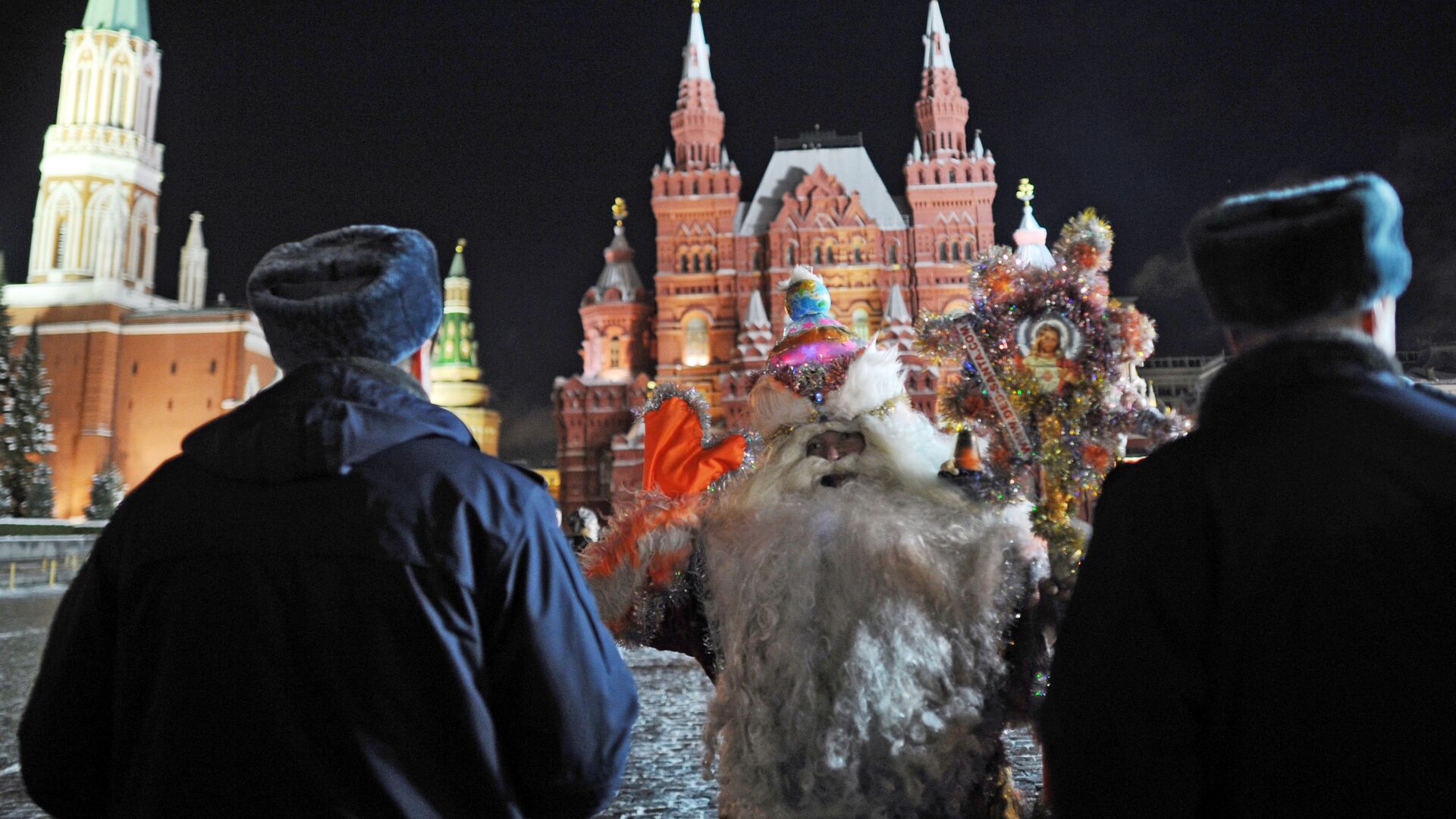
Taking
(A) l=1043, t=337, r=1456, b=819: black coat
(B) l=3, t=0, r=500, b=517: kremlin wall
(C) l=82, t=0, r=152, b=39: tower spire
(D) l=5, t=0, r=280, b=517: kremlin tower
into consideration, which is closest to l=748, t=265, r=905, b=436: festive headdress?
(A) l=1043, t=337, r=1456, b=819: black coat

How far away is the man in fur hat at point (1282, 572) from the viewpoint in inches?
51.4

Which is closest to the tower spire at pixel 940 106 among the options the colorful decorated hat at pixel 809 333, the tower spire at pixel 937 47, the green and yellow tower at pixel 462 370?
the tower spire at pixel 937 47

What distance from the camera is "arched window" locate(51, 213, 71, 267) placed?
3972 cm

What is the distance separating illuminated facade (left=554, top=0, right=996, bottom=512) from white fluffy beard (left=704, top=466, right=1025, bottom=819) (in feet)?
106

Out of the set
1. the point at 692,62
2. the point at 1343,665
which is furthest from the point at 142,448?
the point at 1343,665

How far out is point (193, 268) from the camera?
160ft

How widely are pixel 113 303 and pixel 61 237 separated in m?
5.04

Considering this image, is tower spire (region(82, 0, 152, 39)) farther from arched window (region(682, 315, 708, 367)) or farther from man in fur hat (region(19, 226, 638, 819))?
man in fur hat (region(19, 226, 638, 819))

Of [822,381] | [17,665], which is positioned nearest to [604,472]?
[17,665]

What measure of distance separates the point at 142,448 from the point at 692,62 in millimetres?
28463

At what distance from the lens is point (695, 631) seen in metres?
3.50

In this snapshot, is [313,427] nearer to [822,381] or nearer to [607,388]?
[822,381]

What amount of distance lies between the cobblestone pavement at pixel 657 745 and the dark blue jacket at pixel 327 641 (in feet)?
9.19

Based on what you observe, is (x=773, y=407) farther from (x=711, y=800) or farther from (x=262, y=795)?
(x=262, y=795)
